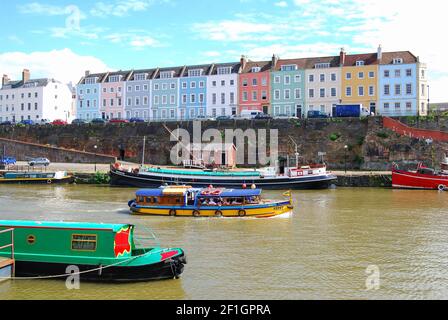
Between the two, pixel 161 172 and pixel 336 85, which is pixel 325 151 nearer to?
pixel 336 85

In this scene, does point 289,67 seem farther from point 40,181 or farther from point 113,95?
point 40,181

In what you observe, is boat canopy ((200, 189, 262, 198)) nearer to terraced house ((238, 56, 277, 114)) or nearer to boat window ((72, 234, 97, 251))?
boat window ((72, 234, 97, 251))

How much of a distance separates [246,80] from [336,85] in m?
12.5

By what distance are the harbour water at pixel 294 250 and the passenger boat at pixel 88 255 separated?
1.27ft

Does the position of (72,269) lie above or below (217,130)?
below

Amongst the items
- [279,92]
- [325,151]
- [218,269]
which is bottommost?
[218,269]

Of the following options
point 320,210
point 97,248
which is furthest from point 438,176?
point 97,248

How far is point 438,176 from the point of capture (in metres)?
44.8

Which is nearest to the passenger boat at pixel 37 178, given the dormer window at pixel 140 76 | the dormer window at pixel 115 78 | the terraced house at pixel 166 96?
the terraced house at pixel 166 96

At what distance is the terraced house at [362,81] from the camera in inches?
2557

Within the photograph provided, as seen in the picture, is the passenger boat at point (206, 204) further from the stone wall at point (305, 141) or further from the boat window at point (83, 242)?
the stone wall at point (305, 141)

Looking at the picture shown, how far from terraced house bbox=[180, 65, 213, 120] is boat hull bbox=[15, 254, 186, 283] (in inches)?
2251

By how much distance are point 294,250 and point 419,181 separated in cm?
2796

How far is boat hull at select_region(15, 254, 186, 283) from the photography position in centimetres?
1675
